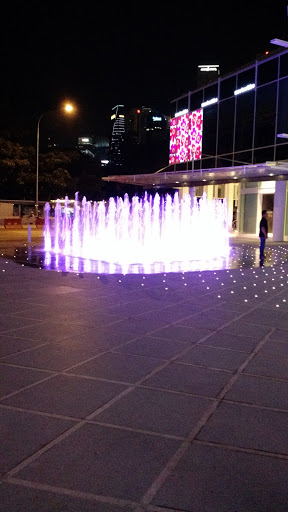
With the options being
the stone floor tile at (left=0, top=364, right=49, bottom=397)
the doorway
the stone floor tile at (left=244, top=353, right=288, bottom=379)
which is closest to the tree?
the doorway

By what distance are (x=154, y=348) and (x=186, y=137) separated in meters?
32.0

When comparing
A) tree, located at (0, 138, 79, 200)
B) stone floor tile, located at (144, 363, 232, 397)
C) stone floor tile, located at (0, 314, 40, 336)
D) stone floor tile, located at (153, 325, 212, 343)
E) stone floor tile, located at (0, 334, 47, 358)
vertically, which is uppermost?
tree, located at (0, 138, 79, 200)

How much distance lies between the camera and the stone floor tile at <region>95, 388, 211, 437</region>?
380 cm

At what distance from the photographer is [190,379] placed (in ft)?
16.1

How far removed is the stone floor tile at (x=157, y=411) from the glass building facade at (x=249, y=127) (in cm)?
2231

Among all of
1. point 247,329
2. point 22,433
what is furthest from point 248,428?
point 247,329

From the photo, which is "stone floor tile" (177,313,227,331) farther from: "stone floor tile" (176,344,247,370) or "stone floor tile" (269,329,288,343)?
"stone floor tile" (176,344,247,370)

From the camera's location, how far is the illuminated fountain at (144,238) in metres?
16.5

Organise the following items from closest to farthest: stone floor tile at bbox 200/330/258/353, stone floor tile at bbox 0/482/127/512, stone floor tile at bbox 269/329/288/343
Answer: stone floor tile at bbox 0/482/127/512, stone floor tile at bbox 200/330/258/353, stone floor tile at bbox 269/329/288/343

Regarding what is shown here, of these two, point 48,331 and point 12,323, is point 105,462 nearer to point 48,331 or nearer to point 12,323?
point 48,331

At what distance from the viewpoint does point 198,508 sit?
2744 millimetres

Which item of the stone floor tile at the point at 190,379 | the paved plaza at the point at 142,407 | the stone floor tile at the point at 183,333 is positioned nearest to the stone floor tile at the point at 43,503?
the paved plaza at the point at 142,407

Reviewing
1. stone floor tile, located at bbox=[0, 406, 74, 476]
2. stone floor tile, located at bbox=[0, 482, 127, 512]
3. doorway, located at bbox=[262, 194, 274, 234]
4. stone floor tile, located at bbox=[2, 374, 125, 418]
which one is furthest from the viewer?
doorway, located at bbox=[262, 194, 274, 234]

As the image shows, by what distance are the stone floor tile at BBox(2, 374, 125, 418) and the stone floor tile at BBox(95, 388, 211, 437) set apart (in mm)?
167
